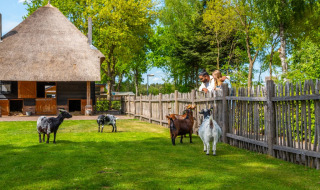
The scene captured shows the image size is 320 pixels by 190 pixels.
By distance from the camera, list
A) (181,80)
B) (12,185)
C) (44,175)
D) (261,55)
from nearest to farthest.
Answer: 1. (12,185)
2. (44,175)
3. (261,55)
4. (181,80)

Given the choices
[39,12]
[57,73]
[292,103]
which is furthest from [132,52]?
[292,103]

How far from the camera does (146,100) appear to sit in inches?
768

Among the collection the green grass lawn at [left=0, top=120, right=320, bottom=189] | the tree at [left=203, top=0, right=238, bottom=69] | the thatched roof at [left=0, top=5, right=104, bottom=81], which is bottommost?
the green grass lawn at [left=0, top=120, right=320, bottom=189]

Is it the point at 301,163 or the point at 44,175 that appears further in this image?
the point at 301,163

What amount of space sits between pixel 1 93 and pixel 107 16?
14848 mm

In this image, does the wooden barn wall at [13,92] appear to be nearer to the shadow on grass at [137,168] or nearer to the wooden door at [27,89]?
the wooden door at [27,89]

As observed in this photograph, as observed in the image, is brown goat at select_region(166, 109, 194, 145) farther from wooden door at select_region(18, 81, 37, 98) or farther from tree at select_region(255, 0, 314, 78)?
wooden door at select_region(18, 81, 37, 98)

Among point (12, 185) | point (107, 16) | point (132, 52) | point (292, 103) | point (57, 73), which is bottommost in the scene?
point (12, 185)

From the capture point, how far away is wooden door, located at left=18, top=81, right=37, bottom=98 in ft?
87.0

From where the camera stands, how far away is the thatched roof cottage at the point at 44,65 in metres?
25.3

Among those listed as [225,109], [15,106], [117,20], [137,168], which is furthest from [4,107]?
[137,168]

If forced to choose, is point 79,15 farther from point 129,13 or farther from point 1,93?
point 1,93

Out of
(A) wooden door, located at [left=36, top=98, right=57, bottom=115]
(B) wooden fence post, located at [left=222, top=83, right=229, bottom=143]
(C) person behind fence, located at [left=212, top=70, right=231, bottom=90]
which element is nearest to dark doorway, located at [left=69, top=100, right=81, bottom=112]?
(A) wooden door, located at [left=36, top=98, right=57, bottom=115]

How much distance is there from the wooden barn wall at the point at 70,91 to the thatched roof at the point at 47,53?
2.50m
